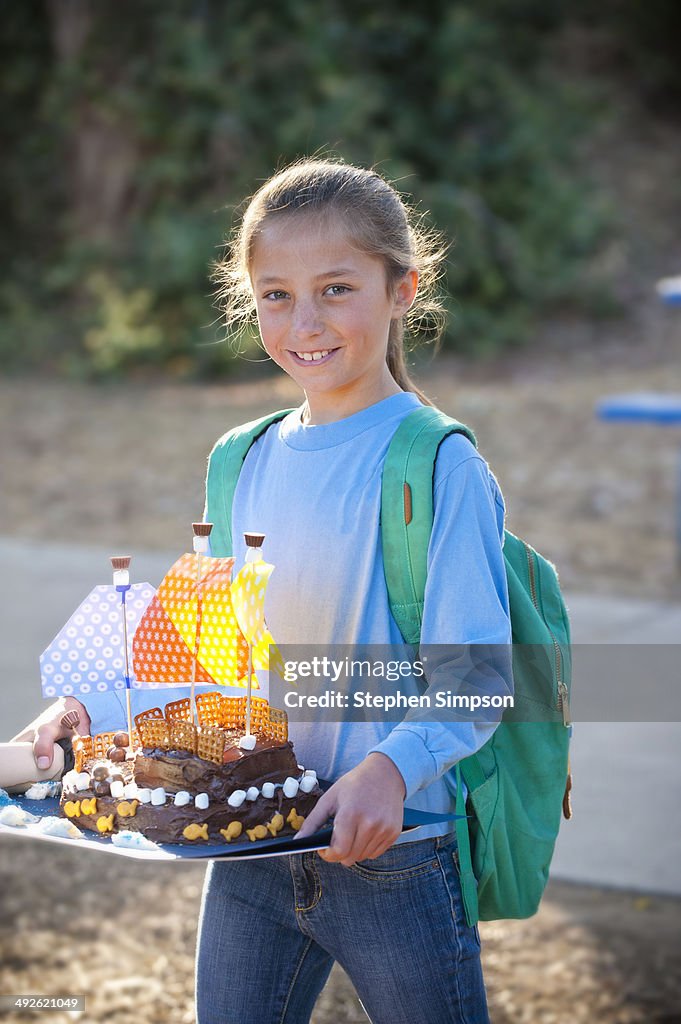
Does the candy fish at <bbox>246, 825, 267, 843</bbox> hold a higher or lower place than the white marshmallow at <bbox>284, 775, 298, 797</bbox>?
lower

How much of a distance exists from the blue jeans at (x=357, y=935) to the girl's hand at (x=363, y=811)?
1.02 ft

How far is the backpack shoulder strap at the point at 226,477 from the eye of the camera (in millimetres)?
2025

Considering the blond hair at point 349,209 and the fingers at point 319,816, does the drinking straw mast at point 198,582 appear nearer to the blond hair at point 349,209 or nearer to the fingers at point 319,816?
the fingers at point 319,816

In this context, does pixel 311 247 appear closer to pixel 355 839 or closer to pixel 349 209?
pixel 349 209

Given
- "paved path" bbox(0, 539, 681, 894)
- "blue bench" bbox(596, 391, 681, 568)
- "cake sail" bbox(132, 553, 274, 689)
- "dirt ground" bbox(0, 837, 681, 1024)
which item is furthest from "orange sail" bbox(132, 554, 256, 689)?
"blue bench" bbox(596, 391, 681, 568)

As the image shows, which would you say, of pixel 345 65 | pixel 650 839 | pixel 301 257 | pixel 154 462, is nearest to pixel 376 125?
pixel 345 65

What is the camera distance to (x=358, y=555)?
1815 millimetres

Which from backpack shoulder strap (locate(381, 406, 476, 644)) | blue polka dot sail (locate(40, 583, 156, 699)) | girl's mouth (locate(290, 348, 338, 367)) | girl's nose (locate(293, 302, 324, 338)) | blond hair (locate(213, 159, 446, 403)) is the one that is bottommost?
blue polka dot sail (locate(40, 583, 156, 699))

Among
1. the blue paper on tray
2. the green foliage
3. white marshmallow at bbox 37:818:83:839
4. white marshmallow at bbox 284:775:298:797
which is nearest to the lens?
the blue paper on tray

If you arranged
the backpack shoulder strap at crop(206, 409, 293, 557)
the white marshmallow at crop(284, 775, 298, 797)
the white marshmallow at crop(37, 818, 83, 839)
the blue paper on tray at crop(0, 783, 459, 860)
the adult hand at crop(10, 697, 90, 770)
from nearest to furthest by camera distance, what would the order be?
the blue paper on tray at crop(0, 783, 459, 860), the white marshmallow at crop(37, 818, 83, 839), the white marshmallow at crop(284, 775, 298, 797), the adult hand at crop(10, 697, 90, 770), the backpack shoulder strap at crop(206, 409, 293, 557)

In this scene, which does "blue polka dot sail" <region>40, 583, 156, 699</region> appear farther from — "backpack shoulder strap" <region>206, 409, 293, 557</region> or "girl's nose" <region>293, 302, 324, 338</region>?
"girl's nose" <region>293, 302, 324, 338</region>

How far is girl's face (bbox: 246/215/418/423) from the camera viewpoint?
1786mm

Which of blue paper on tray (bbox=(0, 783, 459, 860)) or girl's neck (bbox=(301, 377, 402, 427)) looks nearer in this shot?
blue paper on tray (bbox=(0, 783, 459, 860))

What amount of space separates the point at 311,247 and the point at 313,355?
0.15 meters
